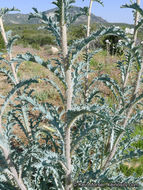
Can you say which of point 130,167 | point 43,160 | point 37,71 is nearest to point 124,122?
point 43,160

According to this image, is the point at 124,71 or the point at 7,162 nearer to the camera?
the point at 7,162

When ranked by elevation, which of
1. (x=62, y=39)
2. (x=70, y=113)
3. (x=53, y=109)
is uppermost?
(x=62, y=39)

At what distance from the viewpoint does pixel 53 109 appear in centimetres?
133

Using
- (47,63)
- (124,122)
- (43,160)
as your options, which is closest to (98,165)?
(124,122)

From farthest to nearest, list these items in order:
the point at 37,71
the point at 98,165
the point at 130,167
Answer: the point at 37,71 < the point at 130,167 < the point at 98,165

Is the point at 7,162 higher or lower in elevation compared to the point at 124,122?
lower

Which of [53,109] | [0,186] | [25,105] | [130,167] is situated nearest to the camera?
[53,109]

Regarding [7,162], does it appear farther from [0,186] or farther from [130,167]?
[130,167]

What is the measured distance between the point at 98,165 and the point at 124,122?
0.81m

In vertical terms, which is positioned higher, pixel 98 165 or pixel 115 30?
pixel 115 30

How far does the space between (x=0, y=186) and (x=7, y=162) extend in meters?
0.41

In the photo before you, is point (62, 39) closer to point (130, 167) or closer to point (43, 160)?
point (43, 160)

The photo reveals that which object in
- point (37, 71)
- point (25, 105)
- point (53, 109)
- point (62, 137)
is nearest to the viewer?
point (62, 137)

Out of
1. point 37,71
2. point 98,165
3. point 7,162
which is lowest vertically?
point 37,71
